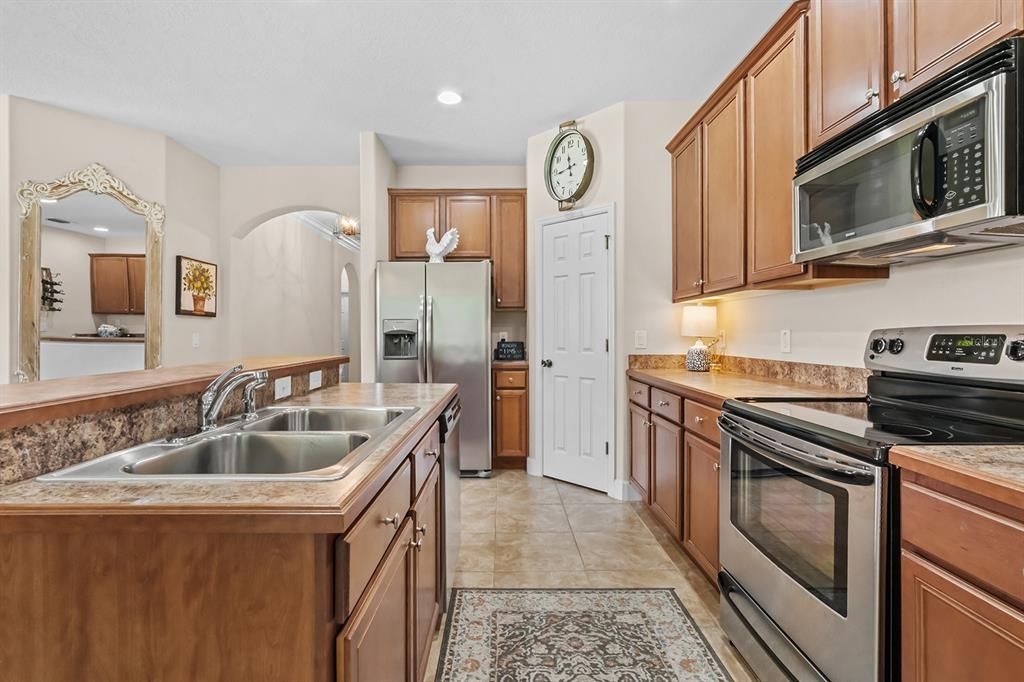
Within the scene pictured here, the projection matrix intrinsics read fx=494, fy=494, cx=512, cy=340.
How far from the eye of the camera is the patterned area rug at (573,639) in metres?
1.68

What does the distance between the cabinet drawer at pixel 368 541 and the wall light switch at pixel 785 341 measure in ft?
6.91

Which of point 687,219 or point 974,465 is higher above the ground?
point 687,219

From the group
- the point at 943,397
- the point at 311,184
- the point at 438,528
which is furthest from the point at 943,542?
the point at 311,184

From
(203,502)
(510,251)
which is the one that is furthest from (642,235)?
(203,502)

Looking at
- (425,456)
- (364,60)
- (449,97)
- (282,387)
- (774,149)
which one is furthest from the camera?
(449,97)

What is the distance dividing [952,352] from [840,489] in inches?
24.9

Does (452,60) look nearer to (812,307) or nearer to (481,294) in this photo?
(481,294)

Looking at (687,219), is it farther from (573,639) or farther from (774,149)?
(573,639)

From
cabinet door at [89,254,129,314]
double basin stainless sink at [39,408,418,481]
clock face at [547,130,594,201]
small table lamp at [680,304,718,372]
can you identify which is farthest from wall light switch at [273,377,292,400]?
cabinet door at [89,254,129,314]

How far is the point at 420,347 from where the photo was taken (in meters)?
3.93

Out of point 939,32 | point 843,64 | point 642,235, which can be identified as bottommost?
point 642,235

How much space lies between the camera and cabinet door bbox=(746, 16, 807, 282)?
1.95 meters

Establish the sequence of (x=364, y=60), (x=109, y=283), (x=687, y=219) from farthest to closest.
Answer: (x=109, y=283) < (x=687, y=219) < (x=364, y=60)

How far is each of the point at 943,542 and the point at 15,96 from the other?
210 inches
